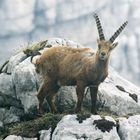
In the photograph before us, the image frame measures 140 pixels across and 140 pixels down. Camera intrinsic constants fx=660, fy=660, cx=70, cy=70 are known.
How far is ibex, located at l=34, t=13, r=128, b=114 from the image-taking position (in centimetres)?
3528

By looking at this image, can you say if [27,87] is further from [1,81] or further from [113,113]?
[113,113]

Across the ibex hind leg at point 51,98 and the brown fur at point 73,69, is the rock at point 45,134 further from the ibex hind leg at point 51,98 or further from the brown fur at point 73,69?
the ibex hind leg at point 51,98

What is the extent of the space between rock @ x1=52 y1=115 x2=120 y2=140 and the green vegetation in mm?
1198

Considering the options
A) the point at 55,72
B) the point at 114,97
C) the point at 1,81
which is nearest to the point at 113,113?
the point at 114,97

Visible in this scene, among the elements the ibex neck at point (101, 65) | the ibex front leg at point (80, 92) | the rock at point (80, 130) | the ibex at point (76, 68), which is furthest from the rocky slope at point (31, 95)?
the rock at point (80, 130)

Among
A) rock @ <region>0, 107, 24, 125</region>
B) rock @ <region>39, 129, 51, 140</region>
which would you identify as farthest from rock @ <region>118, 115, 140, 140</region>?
rock @ <region>0, 107, 24, 125</region>

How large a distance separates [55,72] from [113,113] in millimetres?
4469

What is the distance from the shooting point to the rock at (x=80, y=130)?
105 ft

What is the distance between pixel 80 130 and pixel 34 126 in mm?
3937

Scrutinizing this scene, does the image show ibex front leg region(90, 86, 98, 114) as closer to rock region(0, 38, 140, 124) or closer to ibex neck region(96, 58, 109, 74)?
ibex neck region(96, 58, 109, 74)

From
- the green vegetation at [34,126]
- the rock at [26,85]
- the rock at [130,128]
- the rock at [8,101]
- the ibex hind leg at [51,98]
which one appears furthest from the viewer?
the rock at [8,101]

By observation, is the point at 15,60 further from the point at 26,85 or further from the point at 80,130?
the point at 80,130

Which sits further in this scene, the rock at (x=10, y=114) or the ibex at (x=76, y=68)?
the rock at (x=10, y=114)

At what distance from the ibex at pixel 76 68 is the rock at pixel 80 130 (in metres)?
2.81
